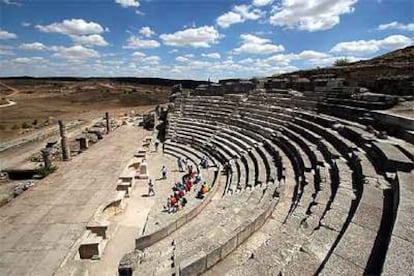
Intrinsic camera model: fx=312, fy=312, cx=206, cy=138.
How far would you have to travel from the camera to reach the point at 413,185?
251 inches

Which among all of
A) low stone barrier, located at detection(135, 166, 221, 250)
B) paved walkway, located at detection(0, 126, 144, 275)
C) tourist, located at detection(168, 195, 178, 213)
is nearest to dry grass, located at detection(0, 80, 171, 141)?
paved walkway, located at detection(0, 126, 144, 275)

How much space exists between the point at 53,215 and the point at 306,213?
34.2 ft

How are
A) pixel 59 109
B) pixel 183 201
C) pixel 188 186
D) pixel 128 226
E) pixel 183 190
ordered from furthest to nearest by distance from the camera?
pixel 59 109, pixel 188 186, pixel 183 190, pixel 183 201, pixel 128 226

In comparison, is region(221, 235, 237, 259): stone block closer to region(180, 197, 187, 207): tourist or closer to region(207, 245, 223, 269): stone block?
region(207, 245, 223, 269): stone block

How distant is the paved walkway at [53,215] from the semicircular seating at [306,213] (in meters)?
4.03

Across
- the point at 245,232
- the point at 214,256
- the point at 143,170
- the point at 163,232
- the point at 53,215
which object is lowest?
the point at 53,215

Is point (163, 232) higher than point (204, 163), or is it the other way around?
point (163, 232)

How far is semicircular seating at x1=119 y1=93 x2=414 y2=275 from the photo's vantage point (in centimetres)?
473

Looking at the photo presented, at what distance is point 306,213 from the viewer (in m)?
6.93

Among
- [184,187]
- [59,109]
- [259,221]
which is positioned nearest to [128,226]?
[184,187]

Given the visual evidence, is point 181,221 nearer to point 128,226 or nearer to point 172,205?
point 172,205

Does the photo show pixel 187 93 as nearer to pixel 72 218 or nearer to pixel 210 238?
pixel 72 218

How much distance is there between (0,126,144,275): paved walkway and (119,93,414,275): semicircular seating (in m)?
4.03

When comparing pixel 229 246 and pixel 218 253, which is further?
pixel 229 246
